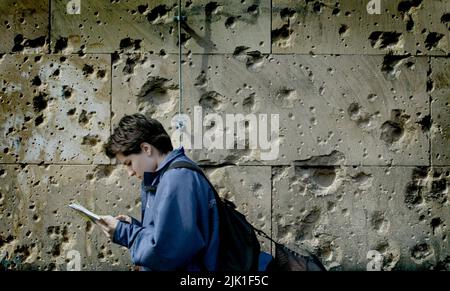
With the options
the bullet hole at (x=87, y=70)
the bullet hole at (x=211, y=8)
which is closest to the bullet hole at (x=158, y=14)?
the bullet hole at (x=211, y=8)

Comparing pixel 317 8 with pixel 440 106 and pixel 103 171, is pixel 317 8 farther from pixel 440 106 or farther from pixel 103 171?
pixel 103 171

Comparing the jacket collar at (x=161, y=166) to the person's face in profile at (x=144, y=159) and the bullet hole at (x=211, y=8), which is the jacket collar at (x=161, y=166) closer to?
the person's face in profile at (x=144, y=159)

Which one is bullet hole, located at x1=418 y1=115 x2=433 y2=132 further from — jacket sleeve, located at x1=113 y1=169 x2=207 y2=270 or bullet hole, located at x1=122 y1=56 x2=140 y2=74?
jacket sleeve, located at x1=113 y1=169 x2=207 y2=270

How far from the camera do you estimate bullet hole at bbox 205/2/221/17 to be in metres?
3.99

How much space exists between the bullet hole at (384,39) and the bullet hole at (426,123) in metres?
0.59

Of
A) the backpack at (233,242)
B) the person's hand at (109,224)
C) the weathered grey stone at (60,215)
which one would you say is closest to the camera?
the backpack at (233,242)

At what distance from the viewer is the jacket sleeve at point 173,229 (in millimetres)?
2145

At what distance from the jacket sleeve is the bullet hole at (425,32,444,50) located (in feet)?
8.43

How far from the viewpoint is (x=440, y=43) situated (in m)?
4.01

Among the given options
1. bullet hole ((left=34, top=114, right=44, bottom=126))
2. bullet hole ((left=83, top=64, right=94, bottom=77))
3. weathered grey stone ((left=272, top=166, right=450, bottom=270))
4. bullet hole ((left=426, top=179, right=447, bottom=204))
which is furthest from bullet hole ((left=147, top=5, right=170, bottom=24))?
bullet hole ((left=426, top=179, right=447, bottom=204))

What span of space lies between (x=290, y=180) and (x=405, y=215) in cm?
89

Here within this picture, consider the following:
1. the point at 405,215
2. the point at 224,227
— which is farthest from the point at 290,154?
the point at 224,227

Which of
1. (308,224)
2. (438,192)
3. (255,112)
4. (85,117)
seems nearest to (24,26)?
(85,117)

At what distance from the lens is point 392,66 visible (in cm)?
401
